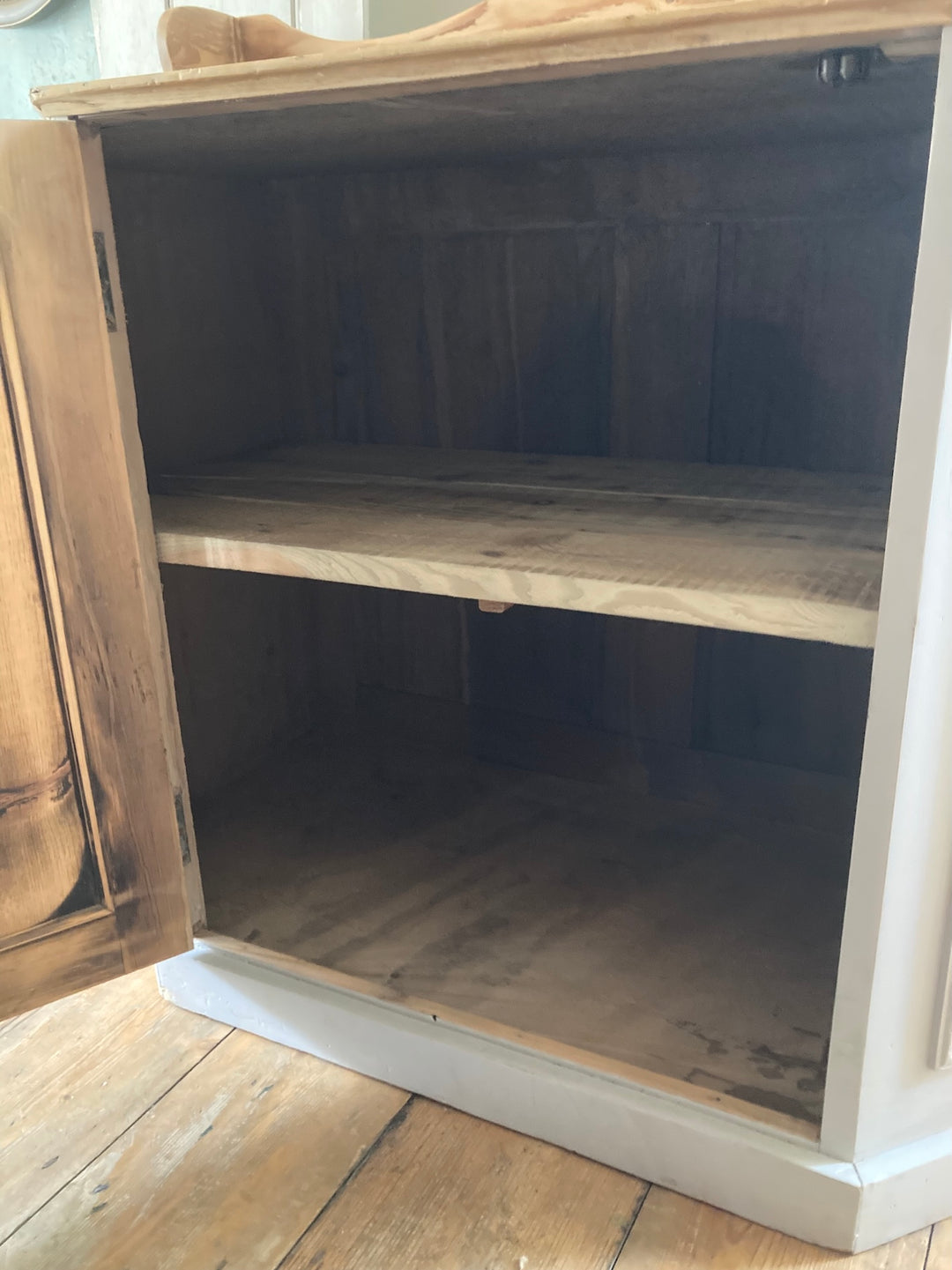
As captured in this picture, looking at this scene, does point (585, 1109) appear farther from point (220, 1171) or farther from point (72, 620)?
point (72, 620)

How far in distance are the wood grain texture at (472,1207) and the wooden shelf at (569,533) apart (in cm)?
47

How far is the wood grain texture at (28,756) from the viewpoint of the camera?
724 mm

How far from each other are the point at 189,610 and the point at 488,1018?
58cm

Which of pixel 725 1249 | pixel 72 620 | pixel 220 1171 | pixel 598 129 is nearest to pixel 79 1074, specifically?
pixel 220 1171

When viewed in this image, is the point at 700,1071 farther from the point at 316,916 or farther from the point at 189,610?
the point at 189,610

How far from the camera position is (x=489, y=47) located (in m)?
0.58

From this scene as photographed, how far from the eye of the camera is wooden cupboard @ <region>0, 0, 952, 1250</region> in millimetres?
638

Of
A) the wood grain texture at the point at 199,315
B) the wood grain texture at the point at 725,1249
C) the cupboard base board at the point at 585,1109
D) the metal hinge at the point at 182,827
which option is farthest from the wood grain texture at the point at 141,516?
the wood grain texture at the point at 725,1249

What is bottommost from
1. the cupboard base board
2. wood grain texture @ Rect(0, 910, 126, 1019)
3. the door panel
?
the cupboard base board

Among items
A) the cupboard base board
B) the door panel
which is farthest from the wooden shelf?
the cupboard base board

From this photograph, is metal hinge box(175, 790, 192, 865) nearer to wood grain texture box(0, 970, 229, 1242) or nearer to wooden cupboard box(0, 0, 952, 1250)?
wooden cupboard box(0, 0, 952, 1250)

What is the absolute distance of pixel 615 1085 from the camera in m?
0.79

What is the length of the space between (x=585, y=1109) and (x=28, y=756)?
52cm

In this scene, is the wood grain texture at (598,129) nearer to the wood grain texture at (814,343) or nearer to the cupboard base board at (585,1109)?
the wood grain texture at (814,343)
